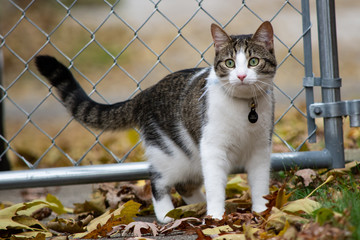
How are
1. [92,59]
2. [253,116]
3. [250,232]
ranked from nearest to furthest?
[250,232]
[253,116]
[92,59]

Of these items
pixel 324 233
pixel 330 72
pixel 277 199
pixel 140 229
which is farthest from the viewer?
pixel 330 72

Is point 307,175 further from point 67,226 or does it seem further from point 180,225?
point 67,226

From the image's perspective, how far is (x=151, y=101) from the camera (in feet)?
8.03

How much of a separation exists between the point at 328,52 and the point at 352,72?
593cm

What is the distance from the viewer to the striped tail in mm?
2434

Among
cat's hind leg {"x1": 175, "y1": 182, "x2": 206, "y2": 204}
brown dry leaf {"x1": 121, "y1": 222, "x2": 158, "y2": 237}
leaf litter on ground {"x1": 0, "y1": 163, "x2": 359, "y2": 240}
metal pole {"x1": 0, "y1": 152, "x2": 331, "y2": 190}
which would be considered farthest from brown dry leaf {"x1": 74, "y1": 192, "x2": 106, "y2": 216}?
brown dry leaf {"x1": 121, "y1": 222, "x2": 158, "y2": 237}

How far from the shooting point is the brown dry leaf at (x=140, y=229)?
184cm

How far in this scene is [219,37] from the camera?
2205mm

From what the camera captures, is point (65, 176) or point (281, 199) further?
point (65, 176)

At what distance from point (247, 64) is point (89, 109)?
0.85 m

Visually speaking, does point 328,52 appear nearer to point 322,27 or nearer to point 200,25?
point 322,27

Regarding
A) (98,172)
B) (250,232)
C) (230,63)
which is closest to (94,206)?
(98,172)

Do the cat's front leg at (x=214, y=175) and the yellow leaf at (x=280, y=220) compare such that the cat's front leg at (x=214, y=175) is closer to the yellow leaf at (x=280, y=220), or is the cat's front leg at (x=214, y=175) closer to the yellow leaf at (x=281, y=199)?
the yellow leaf at (x=281, y=199)

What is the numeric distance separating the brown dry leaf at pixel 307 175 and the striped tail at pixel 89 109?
0.84 metres
